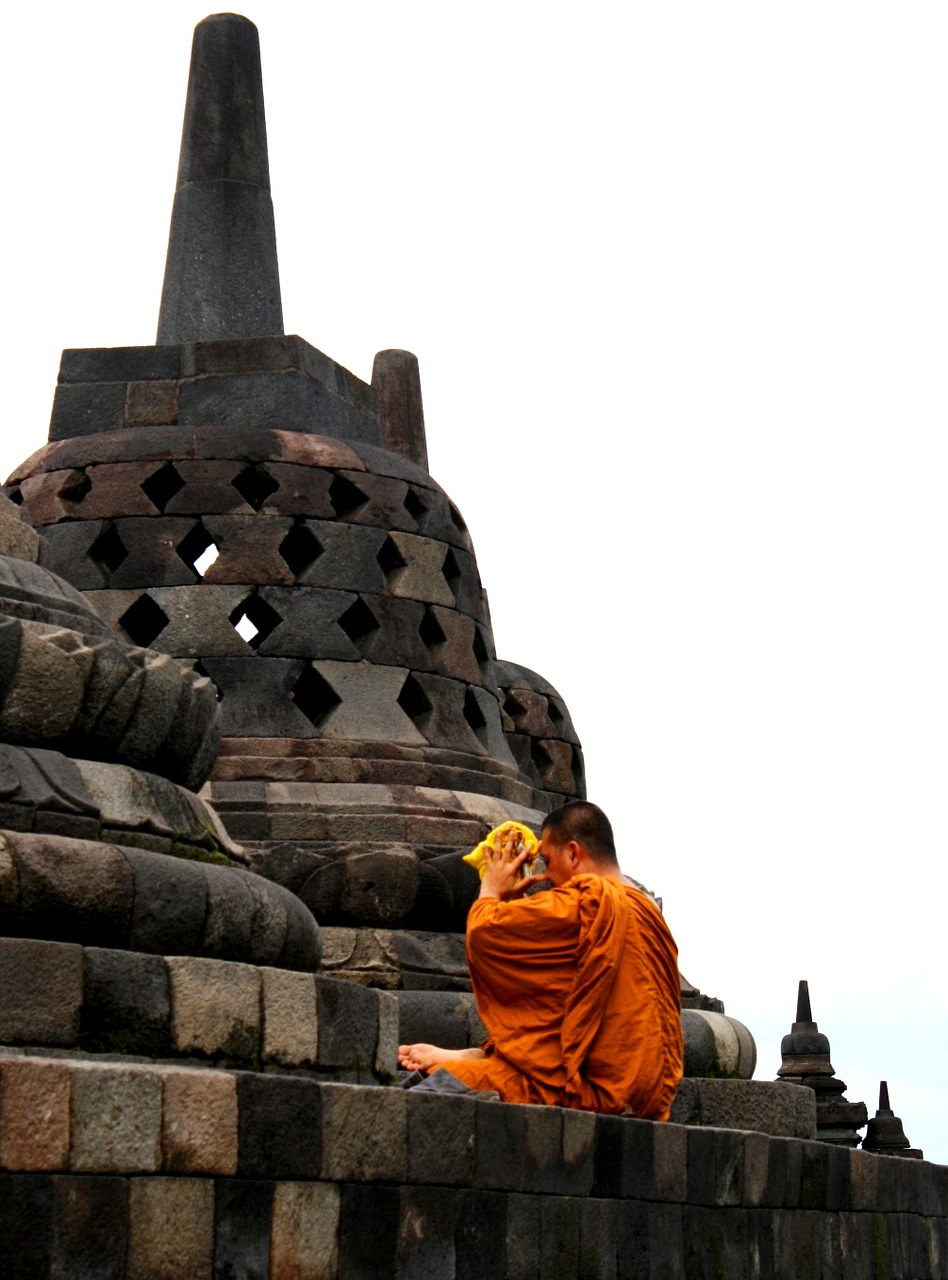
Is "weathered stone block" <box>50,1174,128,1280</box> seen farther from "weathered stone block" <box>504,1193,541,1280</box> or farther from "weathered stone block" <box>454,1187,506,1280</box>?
"weathered stone block" <box>504,1193,541,1280</box>

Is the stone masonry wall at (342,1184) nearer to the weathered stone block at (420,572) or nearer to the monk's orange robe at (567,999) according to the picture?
the monk's orange robe at (567,999)

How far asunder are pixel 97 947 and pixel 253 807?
3.76 m

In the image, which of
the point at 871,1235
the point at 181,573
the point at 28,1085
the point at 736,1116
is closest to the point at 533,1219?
the point at 28,1085

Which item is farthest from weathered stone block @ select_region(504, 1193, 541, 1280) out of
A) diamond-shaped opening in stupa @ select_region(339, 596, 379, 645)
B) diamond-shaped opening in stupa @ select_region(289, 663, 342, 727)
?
diamond-shaped opening in stupa @ select_region(339, 596, 379, 645)

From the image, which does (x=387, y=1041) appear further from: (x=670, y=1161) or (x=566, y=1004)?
(x=670, y=1161)

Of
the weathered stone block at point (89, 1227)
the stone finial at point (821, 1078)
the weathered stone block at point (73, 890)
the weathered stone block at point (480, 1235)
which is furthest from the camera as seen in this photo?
the stone finial at point (821, 1078)

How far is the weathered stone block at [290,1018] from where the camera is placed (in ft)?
20.9

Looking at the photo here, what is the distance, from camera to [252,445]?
10789 millimetres

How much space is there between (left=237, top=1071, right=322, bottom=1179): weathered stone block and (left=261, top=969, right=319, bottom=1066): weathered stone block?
665 mm

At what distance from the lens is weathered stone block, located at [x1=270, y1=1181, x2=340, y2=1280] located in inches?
219

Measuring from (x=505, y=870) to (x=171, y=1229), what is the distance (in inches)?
106

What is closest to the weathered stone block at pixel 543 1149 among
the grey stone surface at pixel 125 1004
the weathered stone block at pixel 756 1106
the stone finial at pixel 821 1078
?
the grey stone surface at pixel 125 1004

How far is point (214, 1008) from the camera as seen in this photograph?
6.16 m

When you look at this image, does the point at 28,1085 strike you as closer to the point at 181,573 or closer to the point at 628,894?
the point at 628,894
